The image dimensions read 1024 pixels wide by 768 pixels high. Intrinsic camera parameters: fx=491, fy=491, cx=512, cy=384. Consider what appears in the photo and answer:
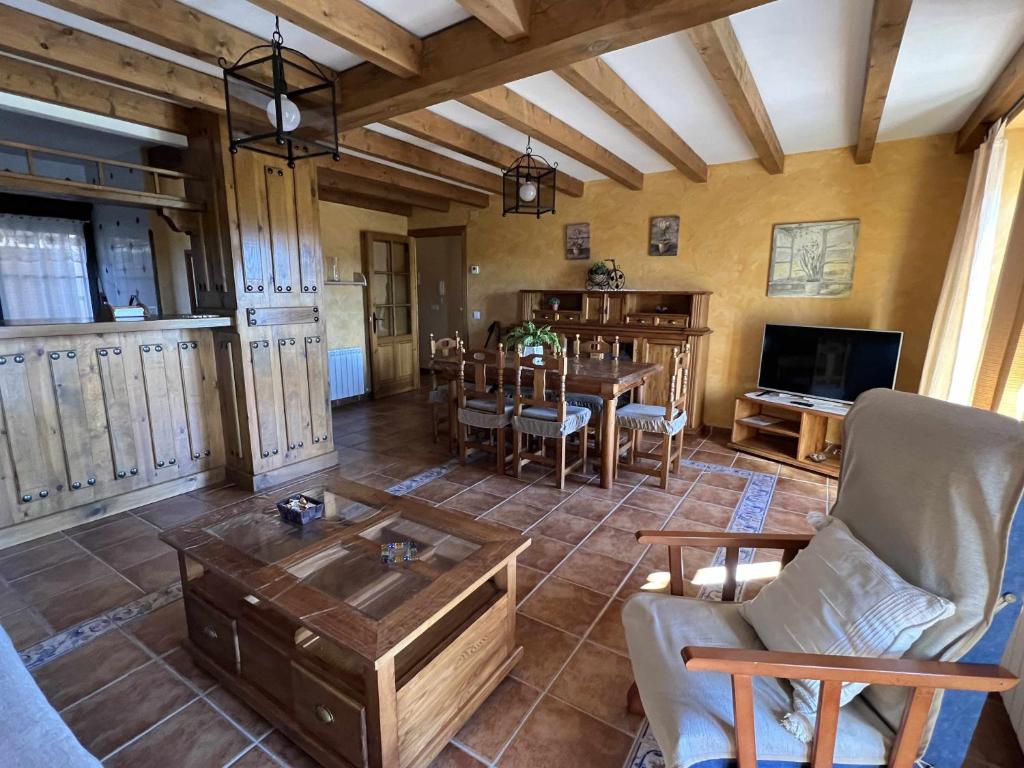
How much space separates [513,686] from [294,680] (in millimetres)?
742

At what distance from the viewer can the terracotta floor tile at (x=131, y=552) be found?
2.51m

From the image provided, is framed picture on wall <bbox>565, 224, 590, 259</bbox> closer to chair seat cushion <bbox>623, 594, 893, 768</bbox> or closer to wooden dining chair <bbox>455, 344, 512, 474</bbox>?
wooden dining chair <bbox>455, 344, 512, 474</bbox>

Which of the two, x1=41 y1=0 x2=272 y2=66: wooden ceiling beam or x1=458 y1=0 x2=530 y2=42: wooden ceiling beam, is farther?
x1=41 y1=0 x2=272 y2=66: wooden ceiling beam

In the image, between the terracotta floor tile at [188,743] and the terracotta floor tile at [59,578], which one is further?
the terracotta floor tile at [59,578]

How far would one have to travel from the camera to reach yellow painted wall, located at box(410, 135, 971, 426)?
3721 millimetres

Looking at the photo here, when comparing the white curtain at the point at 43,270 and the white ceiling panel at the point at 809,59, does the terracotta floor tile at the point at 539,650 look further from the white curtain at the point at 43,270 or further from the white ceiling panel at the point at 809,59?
the white curtain at the point at 43,270

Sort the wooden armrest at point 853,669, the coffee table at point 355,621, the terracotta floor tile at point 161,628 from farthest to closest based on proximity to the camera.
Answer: the terracotta floor tile at point 161,628 < the coffee table at point 355,621 < the wooden armrest at point 853,669

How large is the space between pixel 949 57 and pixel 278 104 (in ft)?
10.2

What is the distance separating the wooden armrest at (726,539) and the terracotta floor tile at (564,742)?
2.04ft

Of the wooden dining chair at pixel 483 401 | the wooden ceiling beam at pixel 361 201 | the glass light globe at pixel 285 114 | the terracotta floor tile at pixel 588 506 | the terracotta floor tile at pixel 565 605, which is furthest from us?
the wooden ceiling beam at pixel 361 201

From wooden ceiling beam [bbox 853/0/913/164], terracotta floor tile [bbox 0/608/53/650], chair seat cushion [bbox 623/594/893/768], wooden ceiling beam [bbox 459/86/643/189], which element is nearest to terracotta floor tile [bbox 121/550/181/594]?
terracotta floor tile [bbox 0/608/53/650]

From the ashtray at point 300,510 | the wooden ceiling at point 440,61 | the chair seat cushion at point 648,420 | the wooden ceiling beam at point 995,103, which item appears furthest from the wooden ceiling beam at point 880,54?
the ashtray at point 300,510

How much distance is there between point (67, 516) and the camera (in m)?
2.85

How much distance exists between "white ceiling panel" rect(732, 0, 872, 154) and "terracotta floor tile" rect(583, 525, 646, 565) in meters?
2.50
